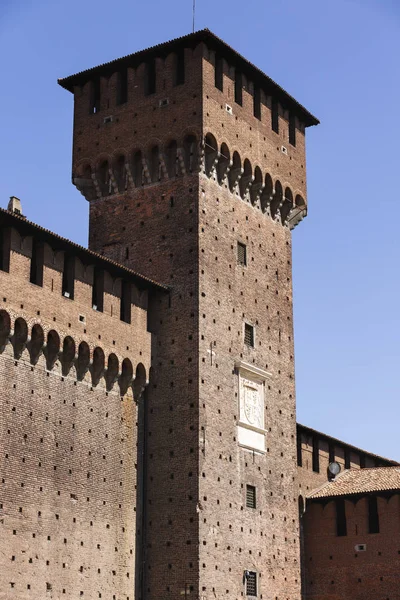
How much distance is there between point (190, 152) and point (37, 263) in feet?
16.6

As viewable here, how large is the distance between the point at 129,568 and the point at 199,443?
2.72 meters

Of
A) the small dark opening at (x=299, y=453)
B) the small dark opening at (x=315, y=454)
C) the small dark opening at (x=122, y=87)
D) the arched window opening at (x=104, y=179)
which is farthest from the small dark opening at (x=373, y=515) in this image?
the small dark opening at (x=122, y=87)

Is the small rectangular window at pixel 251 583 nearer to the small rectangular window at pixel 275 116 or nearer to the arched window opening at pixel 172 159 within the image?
the arched window opening at pixel 172 159

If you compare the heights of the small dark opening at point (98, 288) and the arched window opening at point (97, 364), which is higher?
the small dark opening at point (98, 288)

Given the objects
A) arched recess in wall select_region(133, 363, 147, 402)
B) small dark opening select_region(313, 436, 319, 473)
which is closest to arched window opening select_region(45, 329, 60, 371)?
arched recess in wall select_region(133, 363, 147, 402)

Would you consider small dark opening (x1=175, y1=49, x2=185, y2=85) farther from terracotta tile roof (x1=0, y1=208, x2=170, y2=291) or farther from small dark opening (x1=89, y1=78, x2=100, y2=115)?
terracotta tile roof (x1=0, y1=208, x2=170, y2=291)

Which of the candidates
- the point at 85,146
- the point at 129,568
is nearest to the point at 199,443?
the point at 129,568

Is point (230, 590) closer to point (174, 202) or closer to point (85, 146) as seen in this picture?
point (174, 202)

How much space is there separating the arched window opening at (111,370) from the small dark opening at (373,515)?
793cm

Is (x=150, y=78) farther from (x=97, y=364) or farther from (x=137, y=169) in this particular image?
(x=97, y=364)

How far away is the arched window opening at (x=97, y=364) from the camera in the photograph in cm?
2162

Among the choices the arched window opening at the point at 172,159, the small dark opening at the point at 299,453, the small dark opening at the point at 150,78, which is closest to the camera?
the arched window opening at the point at 172,159

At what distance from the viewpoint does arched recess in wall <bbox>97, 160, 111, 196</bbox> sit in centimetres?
2525

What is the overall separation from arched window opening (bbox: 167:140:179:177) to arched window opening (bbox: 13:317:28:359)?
5.93 metres
